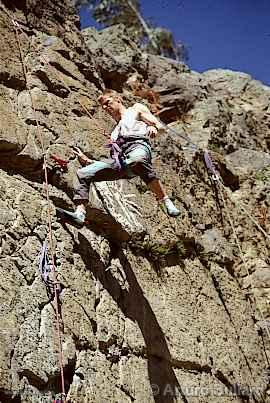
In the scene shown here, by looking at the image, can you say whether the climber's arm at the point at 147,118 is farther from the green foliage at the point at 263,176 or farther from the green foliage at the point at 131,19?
the green foliage at the point at 131,19

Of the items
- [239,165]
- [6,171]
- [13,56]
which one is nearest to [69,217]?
[6,171]

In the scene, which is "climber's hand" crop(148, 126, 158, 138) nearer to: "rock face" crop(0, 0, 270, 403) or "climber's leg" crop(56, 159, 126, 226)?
"climber's leg" crop(56, 159, 126, 226)

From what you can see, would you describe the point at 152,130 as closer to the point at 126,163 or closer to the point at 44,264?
the point at 126,163

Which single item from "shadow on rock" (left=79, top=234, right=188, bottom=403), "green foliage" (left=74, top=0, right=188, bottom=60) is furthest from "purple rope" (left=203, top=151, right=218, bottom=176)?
"green foliage" (left=74, top=0, right=188, bottom=60)

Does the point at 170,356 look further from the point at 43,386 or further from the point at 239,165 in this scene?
the point at 239,165

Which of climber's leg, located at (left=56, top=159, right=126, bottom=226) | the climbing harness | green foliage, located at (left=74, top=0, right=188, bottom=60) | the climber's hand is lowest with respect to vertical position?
climber's leg, located at (left=56, top=159, right=126, bottom=226)

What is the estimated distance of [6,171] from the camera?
533 cm

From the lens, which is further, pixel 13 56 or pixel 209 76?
pixel 209 76

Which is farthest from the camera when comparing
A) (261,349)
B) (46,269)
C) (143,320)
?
(261,349)

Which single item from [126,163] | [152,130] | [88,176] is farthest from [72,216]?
[152,130]

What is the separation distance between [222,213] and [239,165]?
79.4 inches

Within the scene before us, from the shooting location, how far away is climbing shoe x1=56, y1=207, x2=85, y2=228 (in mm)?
5215

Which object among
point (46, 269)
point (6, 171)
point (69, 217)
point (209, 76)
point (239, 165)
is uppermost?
point (209, 76)

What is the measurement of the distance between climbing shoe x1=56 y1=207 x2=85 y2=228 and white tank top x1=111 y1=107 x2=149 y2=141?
98 cm
